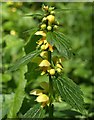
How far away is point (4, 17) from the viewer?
288 cm

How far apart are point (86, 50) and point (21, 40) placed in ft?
7.04

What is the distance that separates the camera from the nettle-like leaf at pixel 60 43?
1197mm

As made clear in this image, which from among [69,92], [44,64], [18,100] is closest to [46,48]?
[44,64]

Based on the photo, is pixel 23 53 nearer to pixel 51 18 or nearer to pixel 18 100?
pixel 18 100

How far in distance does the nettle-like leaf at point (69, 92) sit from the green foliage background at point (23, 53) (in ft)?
0.37

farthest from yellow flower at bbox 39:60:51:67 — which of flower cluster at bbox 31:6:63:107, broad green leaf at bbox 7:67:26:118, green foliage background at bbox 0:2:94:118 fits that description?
broad green leaf at bbox 7:67:26:118

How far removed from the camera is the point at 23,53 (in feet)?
5.32

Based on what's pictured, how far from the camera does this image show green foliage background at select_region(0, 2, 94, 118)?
1.59 meters

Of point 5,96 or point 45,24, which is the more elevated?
point 45,24

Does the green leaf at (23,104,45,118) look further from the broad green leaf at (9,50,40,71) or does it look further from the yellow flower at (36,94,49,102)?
the broad green leaf at (9,50,40,71)

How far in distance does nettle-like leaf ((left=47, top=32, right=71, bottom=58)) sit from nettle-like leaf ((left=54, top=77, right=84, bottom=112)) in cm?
11

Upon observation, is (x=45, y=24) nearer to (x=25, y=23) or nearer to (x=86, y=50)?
(x=25, y=23)

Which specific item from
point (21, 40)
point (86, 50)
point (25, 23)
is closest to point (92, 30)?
point (86, 50)

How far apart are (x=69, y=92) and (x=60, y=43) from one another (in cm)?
17
